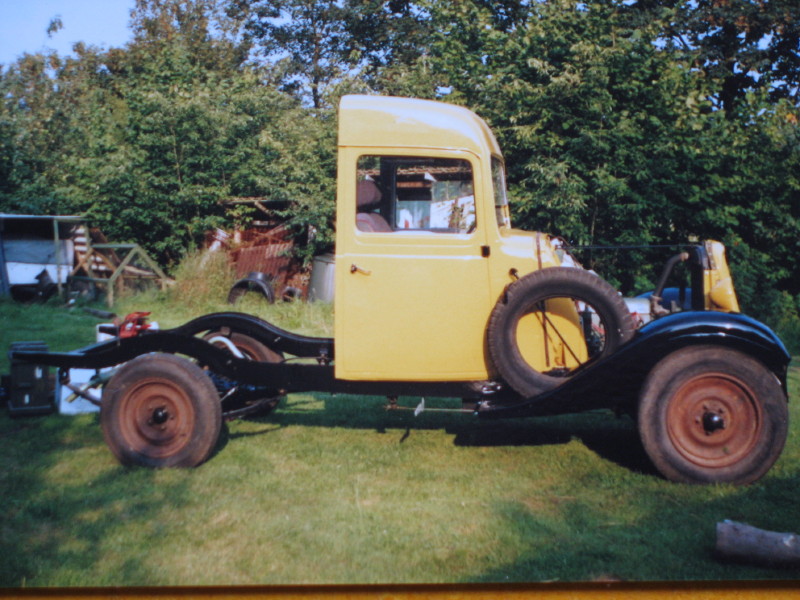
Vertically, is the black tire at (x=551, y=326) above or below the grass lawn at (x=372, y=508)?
above

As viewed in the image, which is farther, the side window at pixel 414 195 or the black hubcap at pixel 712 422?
the side window at pixel 414 195

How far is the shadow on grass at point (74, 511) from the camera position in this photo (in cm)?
274

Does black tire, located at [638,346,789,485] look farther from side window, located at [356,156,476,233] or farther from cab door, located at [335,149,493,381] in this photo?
side window, located at [356,156,476,233]

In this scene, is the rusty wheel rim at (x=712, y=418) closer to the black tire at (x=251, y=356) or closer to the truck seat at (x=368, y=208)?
the truck seat at (x=368, y=208)

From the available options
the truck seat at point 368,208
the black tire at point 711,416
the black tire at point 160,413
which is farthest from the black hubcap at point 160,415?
the black tire at point 711,416

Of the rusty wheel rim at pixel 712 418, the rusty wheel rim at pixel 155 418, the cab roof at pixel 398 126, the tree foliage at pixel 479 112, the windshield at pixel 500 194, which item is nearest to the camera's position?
the tree foliage at pixel 479 112

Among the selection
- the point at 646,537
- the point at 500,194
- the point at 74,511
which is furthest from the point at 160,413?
the point at 646,537

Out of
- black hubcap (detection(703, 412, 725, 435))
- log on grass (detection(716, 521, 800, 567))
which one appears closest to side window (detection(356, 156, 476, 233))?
black hubcap (detection(703, 412, 725, 435))

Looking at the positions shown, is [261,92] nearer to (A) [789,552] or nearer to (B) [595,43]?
(B) [595,43]

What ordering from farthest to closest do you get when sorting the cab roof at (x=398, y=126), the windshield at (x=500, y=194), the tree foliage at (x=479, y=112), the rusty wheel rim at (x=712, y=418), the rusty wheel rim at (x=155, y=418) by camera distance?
the windshield at (x=500, y=194)
the rusty wheel rim at (x=155, y=418)
the cab roof at (x=398, y=126)
the rusty wheel rim at (x=712, y=418)
the tree foliage at (x=479, y=112)

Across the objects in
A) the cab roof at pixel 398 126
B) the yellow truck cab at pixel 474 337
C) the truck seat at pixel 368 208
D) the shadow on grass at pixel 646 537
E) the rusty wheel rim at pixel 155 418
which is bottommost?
the shadow on grass at pixel 646 537

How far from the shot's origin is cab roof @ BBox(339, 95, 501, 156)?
3797 millimetres

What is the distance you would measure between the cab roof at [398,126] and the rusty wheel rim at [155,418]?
170cm

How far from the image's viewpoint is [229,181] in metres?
4.75
